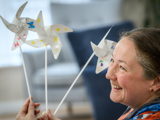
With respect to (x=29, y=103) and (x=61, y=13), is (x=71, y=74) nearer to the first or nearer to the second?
(x=61, y=13)

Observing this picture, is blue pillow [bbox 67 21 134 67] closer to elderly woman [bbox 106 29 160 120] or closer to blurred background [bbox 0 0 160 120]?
blurred background [bbox 0 0 160 120]

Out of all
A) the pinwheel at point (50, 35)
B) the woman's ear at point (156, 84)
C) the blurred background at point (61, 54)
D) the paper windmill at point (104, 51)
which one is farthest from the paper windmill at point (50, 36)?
the blurred background at point (61, 54)

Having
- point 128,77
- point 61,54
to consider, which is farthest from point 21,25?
point 61,54

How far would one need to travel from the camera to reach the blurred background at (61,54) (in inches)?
79.7

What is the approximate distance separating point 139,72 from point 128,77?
0.05 meters

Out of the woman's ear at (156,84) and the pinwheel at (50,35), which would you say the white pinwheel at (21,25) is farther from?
the woman's ear at (156,84)

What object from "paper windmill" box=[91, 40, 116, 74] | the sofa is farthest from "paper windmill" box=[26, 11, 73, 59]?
the sofa

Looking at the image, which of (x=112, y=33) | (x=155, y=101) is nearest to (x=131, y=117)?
(x=155, y=101)

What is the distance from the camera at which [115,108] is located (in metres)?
1.51

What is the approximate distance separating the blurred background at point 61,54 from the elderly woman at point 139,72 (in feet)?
3.91

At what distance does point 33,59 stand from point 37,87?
299 millimetres

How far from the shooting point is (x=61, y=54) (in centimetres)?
250

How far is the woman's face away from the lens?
0.76m

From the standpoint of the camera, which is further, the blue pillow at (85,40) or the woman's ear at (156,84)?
the blue pillow at (85,40)
